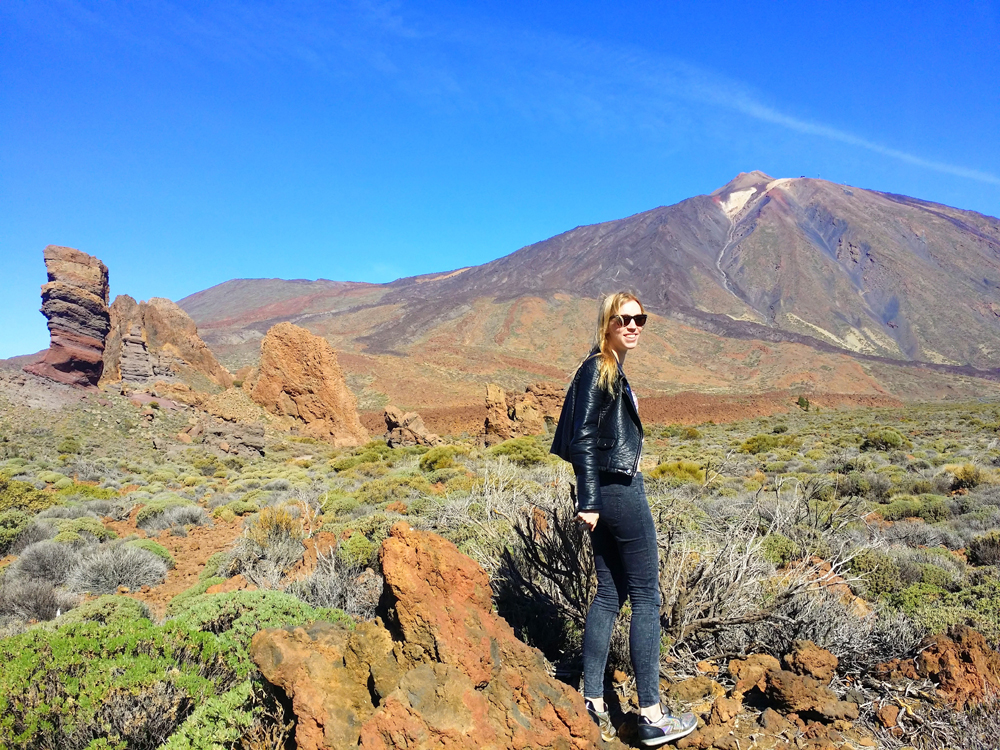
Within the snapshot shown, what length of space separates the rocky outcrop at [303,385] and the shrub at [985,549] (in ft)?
53.6

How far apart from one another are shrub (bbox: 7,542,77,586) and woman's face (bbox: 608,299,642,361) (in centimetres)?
555

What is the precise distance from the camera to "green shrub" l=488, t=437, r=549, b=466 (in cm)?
1132

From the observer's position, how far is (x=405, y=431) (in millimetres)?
16766

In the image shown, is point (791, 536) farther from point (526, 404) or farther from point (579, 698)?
point (526, 404)

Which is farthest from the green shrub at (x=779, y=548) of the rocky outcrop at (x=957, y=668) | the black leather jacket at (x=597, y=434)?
the black leather jacket at (x=597, y=434)

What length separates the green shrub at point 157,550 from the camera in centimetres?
569

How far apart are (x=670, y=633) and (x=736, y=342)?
178 ft

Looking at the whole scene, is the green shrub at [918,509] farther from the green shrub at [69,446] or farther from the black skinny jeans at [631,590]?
the green shrub at [69,446]

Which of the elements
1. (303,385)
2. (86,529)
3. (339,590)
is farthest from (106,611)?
(303,385)

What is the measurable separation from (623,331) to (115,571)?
17.7 feet

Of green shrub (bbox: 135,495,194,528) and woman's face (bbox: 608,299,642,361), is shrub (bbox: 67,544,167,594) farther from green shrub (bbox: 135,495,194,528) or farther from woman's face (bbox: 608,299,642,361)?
woman's face (bbox: 608,299,642,361)

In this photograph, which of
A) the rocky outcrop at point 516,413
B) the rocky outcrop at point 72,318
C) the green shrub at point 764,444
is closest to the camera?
the green shrub at point 764,444

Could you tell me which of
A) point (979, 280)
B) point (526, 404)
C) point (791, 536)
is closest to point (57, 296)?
point (526, 404)

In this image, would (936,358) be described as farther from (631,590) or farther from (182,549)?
(631,590)
